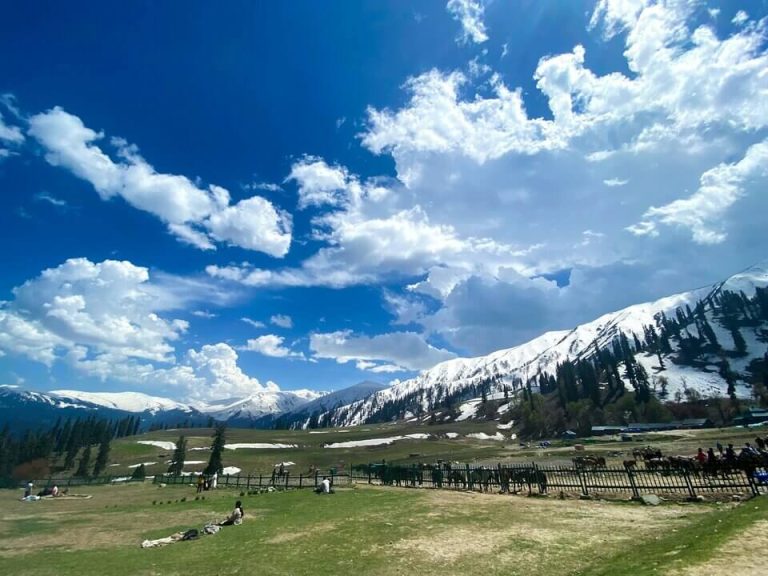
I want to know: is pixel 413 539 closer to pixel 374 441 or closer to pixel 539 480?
pixel 539 480

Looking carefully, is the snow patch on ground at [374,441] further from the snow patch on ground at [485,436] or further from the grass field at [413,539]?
the grass field at [413,539]

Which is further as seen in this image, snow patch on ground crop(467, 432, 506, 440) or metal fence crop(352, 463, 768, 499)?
snow patch on ground crop(467, 432, 506, 440)

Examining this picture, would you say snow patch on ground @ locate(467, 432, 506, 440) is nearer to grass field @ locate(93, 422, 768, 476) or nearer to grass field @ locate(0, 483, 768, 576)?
grass field @ locate(93, 422, 768, 476)

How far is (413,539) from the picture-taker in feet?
72.0

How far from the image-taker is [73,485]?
6606cm

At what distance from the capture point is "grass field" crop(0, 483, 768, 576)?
1573cm

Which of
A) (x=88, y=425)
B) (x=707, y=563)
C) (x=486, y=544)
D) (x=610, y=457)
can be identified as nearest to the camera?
(x=707, y=563)

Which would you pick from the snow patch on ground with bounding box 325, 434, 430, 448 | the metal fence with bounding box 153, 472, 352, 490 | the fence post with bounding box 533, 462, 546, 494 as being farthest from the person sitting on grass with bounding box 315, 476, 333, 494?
the snow patch on ground with bounding box 325, 434, 430, 448

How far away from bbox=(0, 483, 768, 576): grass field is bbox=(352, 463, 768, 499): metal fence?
3382 millimetres

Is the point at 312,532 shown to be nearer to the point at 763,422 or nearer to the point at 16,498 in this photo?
the point at 16,498

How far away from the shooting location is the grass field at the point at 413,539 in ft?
51.6

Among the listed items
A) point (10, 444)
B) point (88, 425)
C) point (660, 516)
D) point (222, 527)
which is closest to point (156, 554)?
point (222, 527)

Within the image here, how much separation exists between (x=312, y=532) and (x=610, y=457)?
65.0 meters

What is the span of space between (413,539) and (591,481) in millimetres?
24311
